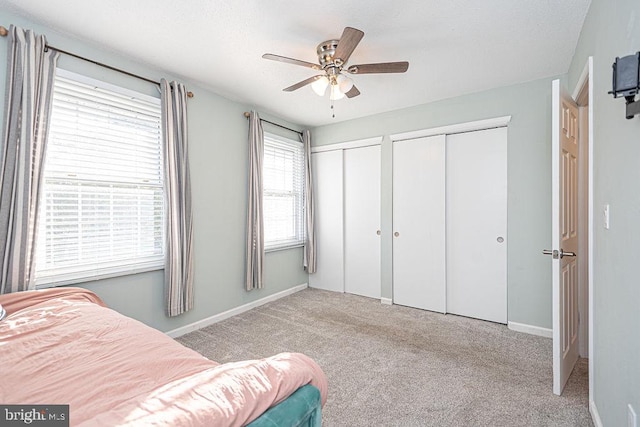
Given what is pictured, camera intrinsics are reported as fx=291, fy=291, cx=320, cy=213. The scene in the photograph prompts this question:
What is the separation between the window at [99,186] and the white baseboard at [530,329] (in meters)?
3.55

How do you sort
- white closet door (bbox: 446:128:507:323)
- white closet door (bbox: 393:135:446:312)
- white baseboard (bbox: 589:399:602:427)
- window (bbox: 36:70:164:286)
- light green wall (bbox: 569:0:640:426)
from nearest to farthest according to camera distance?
light green wall (bbox: 569:0:640:426), white baseboard (bbox: 589:399:602:427), window (bbox: 36:70:164:286), white closet door (bbox: 446:128:507:323), white closet door (bbox: 393:135:446:312)

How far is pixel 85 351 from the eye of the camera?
1.23 m

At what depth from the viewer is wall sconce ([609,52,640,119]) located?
0.98 meters

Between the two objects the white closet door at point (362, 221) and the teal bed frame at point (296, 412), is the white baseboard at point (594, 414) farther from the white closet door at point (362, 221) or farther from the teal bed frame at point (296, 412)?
the white closet door at point (362, 221)

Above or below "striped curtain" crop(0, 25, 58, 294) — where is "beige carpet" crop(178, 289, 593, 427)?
below

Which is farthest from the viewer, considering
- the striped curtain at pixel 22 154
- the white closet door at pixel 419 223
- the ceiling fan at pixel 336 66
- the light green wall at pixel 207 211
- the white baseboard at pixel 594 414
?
the white closet door at pixel 419 223

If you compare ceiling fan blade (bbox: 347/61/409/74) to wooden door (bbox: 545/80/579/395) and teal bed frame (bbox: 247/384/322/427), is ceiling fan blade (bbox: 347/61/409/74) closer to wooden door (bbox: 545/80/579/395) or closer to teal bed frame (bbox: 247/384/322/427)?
wooden door (bbox: 545/80/579/395)

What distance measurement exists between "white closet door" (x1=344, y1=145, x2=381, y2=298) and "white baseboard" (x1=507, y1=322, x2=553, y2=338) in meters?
1.54

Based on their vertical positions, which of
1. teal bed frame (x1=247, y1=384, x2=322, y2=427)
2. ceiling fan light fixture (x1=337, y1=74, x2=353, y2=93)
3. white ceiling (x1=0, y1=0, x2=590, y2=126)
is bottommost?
teal bed frame (x1=247, y1=384, x2=322, y2=427)

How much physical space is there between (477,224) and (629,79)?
2.45 m

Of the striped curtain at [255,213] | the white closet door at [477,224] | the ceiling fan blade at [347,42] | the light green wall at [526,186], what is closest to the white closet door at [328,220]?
the striped curtain at [255,213]

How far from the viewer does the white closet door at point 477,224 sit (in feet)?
10.3

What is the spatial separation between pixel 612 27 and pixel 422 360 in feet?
7.84

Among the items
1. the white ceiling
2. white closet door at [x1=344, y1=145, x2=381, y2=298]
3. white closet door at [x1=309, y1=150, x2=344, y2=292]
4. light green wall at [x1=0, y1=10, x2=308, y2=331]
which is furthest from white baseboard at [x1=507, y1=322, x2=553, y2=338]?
light green wall at [x1=0, y1=10, x2=308, y2=331]
